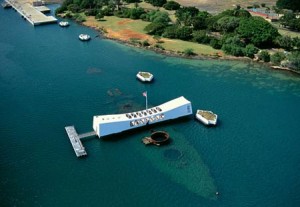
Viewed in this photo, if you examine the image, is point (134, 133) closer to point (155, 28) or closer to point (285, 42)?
point (155, 28)

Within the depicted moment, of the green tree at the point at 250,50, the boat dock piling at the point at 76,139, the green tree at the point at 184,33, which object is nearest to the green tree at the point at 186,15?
the green tree at the point at 184,33

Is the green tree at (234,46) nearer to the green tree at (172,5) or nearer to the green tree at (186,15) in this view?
the green tree at (186,15)

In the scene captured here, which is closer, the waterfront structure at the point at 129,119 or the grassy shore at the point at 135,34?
the waterfront structure at the point at 129,119

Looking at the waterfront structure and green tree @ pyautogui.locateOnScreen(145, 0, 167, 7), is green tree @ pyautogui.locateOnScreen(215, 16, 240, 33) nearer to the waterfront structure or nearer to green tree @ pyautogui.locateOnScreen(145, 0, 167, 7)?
green tree @ pyautogui.locateOnScreen(145, 0, 167, 7)

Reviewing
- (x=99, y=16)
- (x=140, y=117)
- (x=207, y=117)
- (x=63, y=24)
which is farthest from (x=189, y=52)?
(x=63, y=24)

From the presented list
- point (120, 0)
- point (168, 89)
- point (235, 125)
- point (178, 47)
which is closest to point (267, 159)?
point (235, 125)

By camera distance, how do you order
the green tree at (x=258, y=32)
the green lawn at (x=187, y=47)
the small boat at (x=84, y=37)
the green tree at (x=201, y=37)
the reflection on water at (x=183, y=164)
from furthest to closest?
the small boat at (x=84, y=37) < the green tree at (x=201, y=37) < the green lawn at (x=187, y=47) < the green tree at (x=258, y=32) < the reflection on water at (x=183, y=164)
